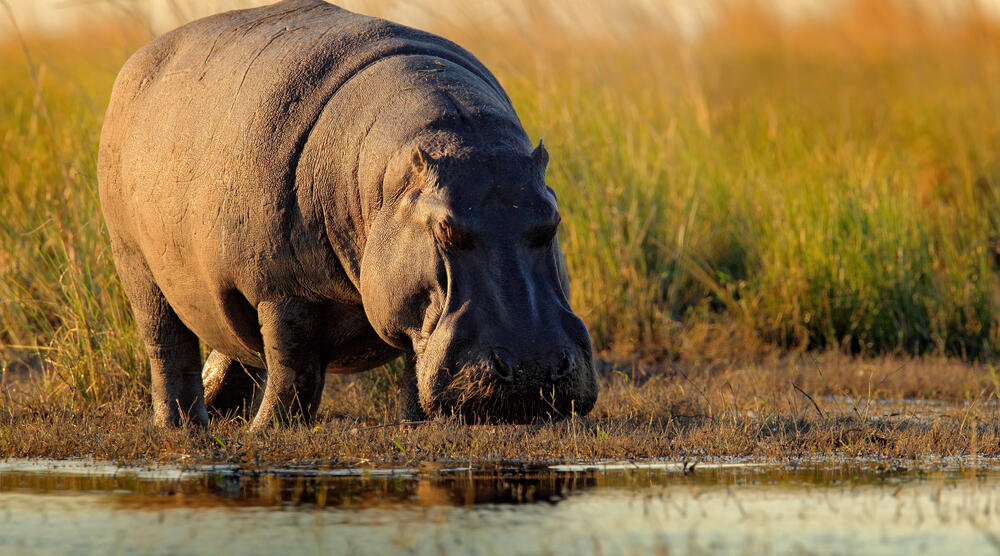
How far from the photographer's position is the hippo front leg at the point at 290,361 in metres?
5.07

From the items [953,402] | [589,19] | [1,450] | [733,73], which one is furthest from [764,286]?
[733,73]

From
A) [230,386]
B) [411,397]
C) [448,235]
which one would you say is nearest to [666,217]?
[230,386]

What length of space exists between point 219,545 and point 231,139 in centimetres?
214

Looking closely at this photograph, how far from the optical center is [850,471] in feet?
15.3

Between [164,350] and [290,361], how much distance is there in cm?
109

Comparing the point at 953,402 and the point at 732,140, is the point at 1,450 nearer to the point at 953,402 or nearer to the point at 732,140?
the point at 953,402

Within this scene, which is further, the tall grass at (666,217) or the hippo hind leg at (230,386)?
the tall grass at (666,217)

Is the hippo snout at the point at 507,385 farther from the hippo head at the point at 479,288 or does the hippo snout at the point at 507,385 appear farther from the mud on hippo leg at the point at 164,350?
the mud on hippo leg at the point at 164,350

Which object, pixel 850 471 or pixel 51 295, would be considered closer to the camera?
pixel 850 471

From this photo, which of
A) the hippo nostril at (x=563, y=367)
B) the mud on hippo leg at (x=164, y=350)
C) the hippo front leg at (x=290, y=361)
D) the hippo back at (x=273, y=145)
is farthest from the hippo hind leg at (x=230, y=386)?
the hippo nostril at (x=563, y=367)

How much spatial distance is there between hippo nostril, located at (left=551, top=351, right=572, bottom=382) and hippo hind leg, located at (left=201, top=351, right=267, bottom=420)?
8.03 ft

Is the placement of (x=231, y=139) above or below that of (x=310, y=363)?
above

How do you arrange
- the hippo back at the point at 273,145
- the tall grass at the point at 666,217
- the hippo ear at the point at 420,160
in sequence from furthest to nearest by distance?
1. the tall grass at the point at 666,217
2. the hippo back at the point at 273,145
3. the hippo ear at the point at 420,160

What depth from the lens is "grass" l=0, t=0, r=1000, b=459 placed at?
5.30 metres
